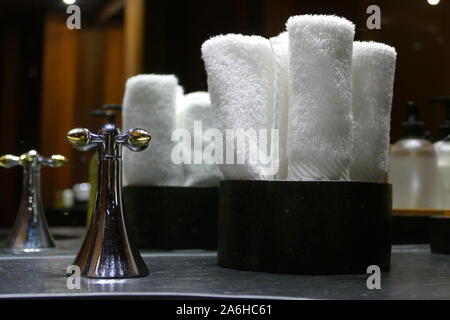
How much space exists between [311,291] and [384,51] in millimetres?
294

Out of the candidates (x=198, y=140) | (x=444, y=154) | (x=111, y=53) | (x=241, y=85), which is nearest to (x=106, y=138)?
(x=241, y=85)

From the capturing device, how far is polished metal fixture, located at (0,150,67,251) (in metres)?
0.81

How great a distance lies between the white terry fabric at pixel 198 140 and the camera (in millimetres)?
787

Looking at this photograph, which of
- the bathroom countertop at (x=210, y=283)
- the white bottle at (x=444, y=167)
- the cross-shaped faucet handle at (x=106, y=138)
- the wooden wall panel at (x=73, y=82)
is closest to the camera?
the bathroom countertop at (x=210, y=283)

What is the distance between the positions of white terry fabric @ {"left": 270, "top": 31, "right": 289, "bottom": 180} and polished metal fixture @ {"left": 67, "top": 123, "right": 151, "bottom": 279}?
14cm

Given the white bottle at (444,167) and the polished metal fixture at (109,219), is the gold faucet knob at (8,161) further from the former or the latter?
the white bottle at (444,167)

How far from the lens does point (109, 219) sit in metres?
0.54

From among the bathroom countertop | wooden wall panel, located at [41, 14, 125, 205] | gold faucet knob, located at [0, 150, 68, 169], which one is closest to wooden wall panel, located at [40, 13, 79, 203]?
wooden wall panel, located at [41, 14, 125, 205]

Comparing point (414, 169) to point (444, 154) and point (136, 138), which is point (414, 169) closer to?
point (444, 154)

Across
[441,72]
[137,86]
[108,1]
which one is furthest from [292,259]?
[108,1]

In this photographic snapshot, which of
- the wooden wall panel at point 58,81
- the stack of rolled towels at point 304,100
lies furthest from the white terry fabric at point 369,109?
the wooden wall panel at point 58,81

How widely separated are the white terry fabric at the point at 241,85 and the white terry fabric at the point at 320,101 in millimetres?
45

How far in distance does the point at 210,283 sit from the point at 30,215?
42cm

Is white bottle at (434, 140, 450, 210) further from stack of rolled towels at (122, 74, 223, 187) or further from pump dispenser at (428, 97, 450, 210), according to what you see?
stack of rolled towels at (122, 74, 223, 187)
